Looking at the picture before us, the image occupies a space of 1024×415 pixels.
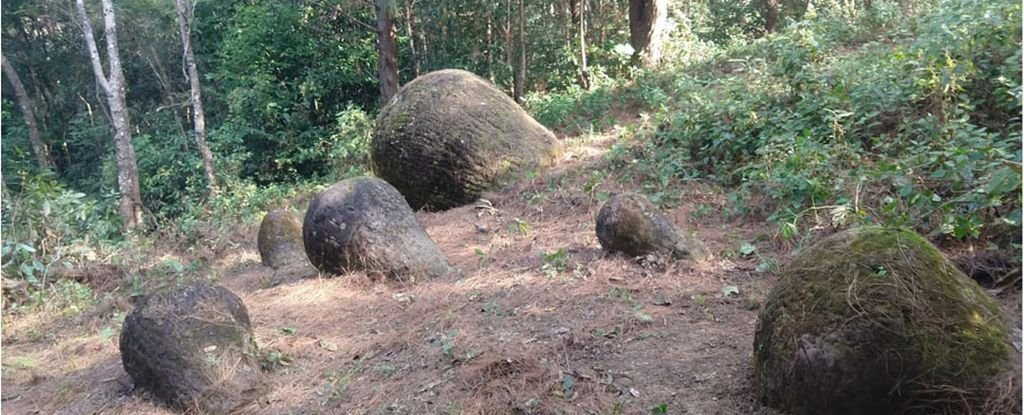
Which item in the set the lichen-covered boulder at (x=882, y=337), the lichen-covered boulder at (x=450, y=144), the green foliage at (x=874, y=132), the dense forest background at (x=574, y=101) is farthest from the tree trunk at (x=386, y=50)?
the lichen-covered boulder at (x=882, y=337)

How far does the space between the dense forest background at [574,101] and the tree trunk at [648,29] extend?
6 cm

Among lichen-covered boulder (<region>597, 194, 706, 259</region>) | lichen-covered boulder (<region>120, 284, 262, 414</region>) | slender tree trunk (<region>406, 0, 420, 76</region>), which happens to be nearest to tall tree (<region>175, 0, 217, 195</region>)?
slender tree trunk (<region>406, 0, 420, 76</region>)

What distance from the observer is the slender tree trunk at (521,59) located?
14.4 metres

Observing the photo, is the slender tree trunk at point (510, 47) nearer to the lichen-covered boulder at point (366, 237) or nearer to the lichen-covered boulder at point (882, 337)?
the lichen-covered boulder at point (366, 237)

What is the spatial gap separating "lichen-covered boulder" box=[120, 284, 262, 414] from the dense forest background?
6.76 feet

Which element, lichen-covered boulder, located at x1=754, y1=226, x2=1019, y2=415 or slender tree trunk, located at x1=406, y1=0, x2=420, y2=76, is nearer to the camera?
lichen-covered boulder, located at x1=754, y1=226, x2=1019, y2=415

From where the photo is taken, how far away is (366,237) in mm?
5871

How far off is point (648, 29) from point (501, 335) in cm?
978

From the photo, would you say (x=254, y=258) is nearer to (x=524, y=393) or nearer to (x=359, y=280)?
(x=359, y=280)

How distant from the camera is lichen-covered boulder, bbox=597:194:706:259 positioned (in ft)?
17.1

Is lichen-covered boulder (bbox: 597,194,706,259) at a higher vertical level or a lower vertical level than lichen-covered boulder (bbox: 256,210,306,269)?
higher

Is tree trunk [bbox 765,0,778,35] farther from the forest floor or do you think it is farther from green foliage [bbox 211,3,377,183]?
the forest floor

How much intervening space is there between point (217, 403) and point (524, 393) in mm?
1914

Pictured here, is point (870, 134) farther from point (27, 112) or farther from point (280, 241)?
point (27, 112)
